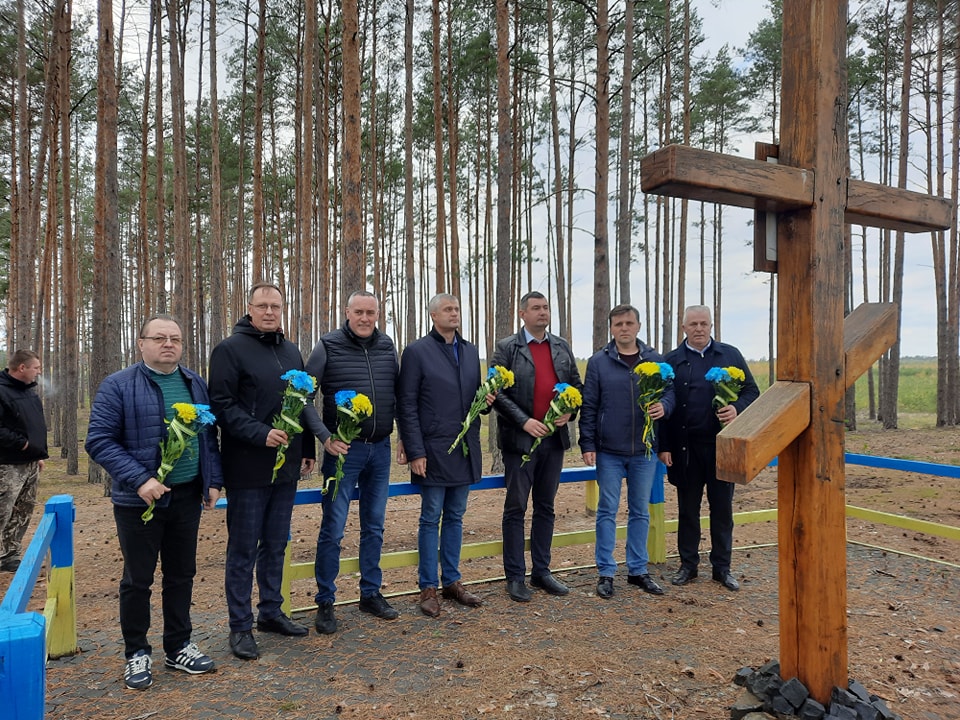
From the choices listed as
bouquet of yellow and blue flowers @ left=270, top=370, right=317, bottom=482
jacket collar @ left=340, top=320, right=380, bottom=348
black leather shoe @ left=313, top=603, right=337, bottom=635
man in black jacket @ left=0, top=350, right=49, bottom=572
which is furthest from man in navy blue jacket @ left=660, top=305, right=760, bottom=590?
man in black jacket @ left=0, top=350, right=49, bottom=572

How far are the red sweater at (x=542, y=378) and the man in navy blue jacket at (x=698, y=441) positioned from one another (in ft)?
3.74

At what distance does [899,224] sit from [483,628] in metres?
3.62

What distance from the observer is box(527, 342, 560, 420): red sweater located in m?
4.79

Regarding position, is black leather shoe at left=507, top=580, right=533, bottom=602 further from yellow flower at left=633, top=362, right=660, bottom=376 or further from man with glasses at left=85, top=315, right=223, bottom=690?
man with glasses at left=85, top=315, right=223, bottom=690

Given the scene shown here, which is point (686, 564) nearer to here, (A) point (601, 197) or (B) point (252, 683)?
(B) point (252, 683)

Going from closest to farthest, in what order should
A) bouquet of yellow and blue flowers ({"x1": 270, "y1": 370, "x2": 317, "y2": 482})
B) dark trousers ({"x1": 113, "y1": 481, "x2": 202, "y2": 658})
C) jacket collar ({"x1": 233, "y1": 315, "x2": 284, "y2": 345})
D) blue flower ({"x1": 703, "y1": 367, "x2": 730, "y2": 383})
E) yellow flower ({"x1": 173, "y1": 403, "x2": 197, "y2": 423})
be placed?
yellow flower ({"x1": 173, "y1": 403, "x2": 197, "y2": 423})
dark trousers ({"x1": 113, "y1": 481, "x2": 202, "y2": 658})
bouquet of yellow and blue flowers ({"x1": 270, "y1": 370, "x2": 317, "y2": 482})
jacket collar ({"x1": 233, "y1": 315, "x2": 284, "y2": 345})
blue flower ({"x1": 703, "y1": 367, "x2": 730, "y2": 383})

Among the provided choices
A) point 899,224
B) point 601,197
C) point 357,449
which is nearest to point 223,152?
point 601,197

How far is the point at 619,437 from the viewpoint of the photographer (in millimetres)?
4785

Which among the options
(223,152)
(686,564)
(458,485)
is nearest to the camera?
(458,485)

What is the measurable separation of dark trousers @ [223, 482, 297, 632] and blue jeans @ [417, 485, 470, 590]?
3.35ft

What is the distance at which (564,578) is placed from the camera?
532 cm

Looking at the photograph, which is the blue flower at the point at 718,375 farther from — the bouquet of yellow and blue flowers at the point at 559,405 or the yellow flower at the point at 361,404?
the yellow flower at the point at 361,404

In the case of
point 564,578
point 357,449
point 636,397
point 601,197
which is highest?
point 601,197

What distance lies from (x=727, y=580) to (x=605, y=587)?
1.09 metres
